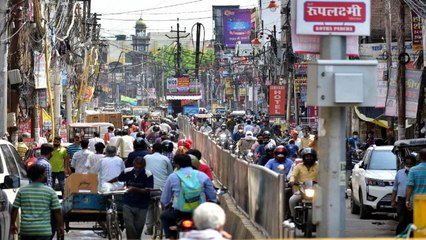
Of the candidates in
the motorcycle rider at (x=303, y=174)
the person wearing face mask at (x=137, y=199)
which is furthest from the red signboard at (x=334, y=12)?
the motorcycle rider at (x=303, y=174)

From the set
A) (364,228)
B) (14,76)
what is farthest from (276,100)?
(364,228)

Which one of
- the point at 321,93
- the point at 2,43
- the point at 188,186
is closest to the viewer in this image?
the point at 321,93

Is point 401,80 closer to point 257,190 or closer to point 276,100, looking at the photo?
point 257,190

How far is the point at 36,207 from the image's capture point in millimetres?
14164

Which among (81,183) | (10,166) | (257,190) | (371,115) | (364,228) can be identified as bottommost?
(364,228)

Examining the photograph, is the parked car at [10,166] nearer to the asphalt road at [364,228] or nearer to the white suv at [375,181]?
the asphalt road at [364,228]

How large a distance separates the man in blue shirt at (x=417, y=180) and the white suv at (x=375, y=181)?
20.2 feet

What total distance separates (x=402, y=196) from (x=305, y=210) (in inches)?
61.8

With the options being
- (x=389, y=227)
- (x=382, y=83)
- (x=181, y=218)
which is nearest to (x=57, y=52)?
(x=382, y=83)

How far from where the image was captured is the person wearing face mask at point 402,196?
63.2ft

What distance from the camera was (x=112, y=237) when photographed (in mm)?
19047

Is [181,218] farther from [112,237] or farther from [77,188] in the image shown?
[77,188]

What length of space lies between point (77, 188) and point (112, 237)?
152 centimetres

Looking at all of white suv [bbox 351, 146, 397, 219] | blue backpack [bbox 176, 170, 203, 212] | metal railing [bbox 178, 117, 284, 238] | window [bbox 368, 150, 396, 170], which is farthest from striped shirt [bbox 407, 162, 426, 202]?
window [bbox 368, 150, 396, 170]
